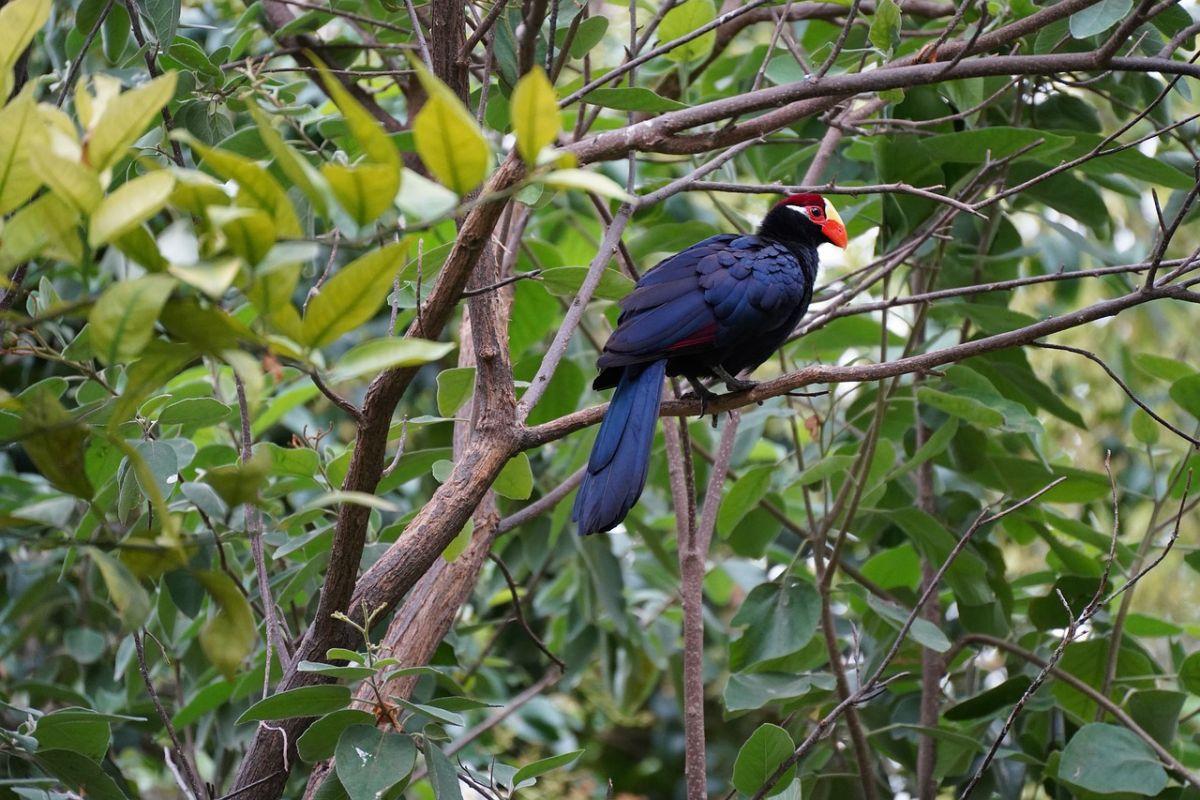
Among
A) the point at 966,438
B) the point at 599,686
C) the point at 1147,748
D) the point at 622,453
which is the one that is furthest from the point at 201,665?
the point at 599,686

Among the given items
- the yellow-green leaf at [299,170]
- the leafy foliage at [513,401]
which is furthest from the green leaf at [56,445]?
the yellow-green leaf at [299,170]

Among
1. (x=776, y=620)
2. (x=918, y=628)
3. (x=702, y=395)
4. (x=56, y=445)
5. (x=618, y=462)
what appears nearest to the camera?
(x=56, y=445)

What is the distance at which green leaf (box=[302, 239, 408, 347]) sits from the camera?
3.55 feet

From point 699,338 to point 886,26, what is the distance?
0.97 meters

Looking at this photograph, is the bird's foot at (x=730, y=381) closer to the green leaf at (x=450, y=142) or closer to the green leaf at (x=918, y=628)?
the green leaf at (x=918, y=628)

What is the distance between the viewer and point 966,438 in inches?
115

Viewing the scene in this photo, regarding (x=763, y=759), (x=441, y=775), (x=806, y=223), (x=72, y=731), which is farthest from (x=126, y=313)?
(x=806, y=223)

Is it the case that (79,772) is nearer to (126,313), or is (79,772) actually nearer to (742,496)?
(126,313)

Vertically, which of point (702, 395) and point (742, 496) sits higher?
point (702, 395)

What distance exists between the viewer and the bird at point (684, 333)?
2380 mm

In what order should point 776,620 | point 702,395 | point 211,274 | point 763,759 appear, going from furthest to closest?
point 702,395 → point 776,620 → point 763,759 → point 211,274

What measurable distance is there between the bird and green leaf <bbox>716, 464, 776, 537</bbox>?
22 centimetres

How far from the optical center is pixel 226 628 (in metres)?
1.21

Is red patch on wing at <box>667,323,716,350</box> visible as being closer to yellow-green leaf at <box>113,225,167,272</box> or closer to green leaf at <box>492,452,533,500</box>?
green leaf at <box>492,452,533,500</box>
